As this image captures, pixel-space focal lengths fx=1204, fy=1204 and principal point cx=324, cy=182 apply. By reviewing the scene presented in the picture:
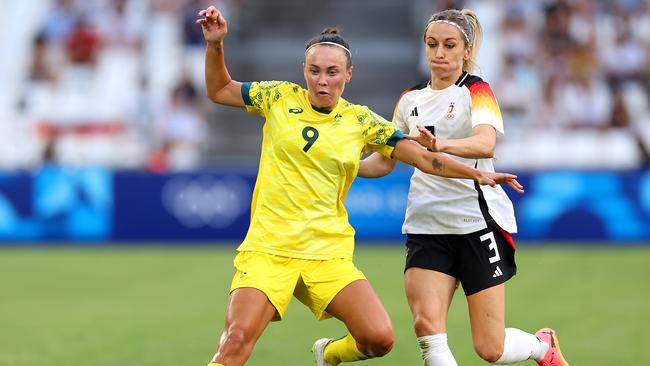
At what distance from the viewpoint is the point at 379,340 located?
656 centimetres

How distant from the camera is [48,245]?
17.6m

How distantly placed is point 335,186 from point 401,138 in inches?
17.8

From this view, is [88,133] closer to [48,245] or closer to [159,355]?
[48,245]

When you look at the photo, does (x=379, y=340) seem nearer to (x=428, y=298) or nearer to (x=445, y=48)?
(x=428, y=298)

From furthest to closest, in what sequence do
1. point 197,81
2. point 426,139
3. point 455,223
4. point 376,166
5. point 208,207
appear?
point 197,81
point 208,207
point 376,166
point 455,223
point 426,139

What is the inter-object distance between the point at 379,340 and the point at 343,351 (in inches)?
23.0

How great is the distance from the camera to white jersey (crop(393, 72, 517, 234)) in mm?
6867

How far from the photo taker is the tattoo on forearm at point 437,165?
652 centimetres

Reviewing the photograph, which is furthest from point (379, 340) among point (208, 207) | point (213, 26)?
point (208, 207)

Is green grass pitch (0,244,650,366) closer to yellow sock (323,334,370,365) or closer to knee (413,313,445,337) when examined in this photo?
yellow sock (323,334,370,365)

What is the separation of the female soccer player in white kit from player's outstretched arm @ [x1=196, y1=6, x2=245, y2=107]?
106cm

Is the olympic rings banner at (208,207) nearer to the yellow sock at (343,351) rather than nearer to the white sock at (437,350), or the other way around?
the yellow sock at (343,351)

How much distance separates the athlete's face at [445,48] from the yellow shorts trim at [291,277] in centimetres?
123

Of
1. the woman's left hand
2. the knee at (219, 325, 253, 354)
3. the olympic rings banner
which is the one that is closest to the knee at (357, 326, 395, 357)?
the knee at (219, 325, 253, 354)
